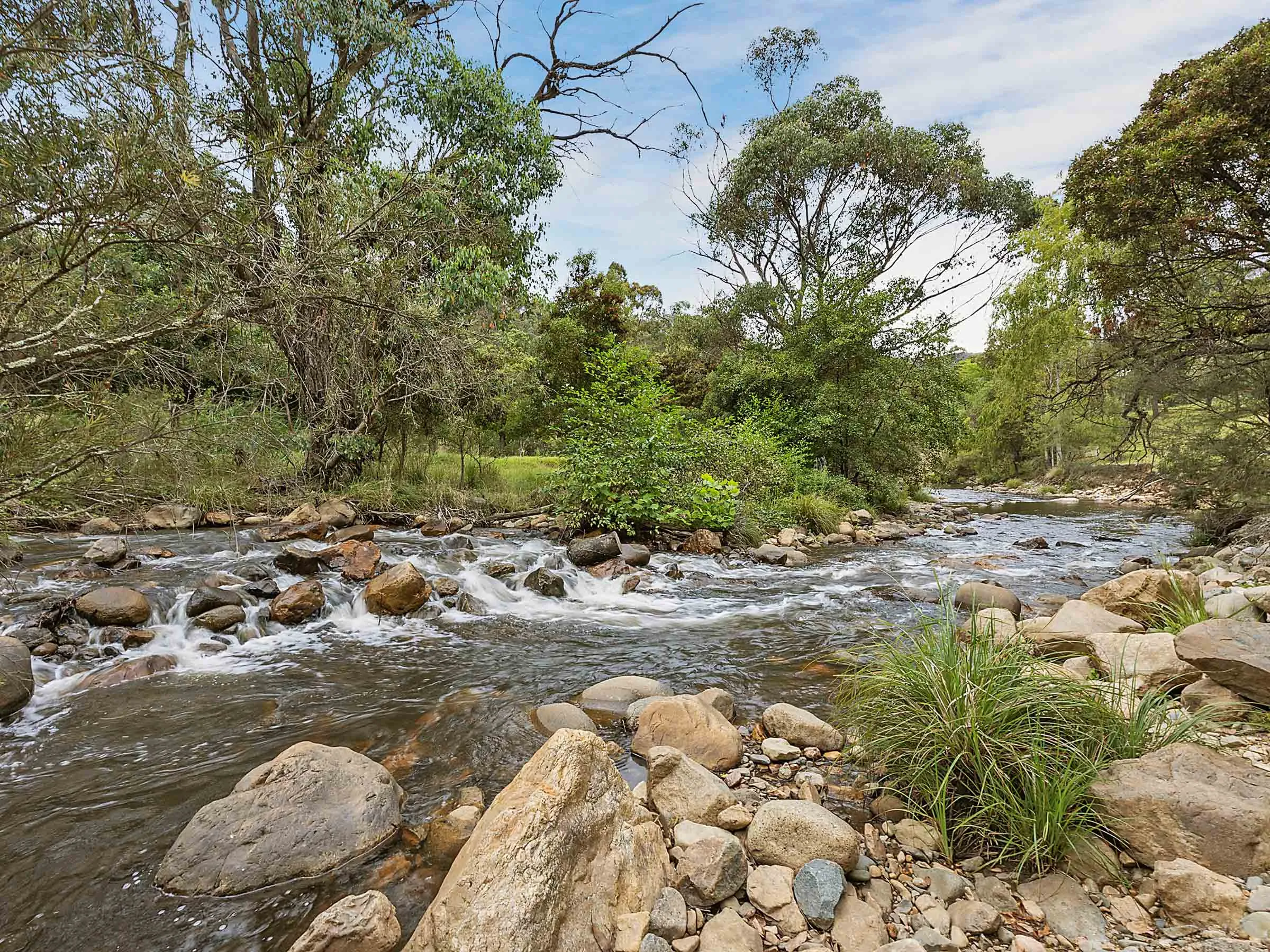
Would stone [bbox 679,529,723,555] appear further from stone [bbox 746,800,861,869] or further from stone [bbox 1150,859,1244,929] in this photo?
stone [bbox 1150,859,1244,929]

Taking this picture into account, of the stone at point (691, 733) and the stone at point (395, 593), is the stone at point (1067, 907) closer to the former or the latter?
the stone at point (691, 733)

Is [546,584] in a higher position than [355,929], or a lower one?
lower

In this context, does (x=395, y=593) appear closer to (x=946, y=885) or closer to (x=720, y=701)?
(x=720, y=701)

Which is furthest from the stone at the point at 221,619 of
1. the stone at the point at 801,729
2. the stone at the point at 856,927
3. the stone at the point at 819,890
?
the stone at the point at 856,927

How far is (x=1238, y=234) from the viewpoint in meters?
6.55

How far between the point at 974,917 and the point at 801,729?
138cm

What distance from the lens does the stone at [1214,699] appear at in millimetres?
2801

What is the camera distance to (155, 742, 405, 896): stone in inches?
88.5

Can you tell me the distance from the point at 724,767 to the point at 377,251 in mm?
3873

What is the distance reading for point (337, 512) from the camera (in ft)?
34.6

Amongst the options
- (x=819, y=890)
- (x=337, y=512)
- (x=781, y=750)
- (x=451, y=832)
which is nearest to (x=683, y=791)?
(x=819, y=890)

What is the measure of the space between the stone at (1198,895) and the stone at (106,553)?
9.71 meters

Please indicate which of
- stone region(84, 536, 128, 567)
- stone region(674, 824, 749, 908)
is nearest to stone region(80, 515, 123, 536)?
stone region(84, 536, 128, 567)

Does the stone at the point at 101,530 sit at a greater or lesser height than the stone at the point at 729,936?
greater
